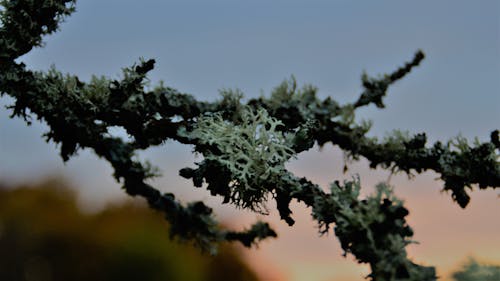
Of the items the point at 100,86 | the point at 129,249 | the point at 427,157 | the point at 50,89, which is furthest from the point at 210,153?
the point at 129,249

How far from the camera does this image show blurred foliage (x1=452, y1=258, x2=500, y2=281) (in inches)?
81.4

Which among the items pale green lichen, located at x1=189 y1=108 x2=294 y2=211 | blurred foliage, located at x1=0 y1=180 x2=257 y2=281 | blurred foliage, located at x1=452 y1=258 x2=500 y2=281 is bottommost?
blurred foliage, located at x1=452 y1=258 x2=500 y2=281

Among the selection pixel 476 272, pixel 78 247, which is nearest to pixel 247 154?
pixel 476 272

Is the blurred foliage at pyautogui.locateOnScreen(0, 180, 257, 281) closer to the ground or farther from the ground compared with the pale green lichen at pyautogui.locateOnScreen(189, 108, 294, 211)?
farther from the ground

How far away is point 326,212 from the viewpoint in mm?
1898

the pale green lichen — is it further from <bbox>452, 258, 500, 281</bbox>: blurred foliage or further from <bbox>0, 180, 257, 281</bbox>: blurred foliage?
<bbox>0, 180, 257, 281</bbox>: blurred foliage

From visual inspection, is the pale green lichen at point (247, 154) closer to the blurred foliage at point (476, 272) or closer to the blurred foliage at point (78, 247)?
the blurred foliage at point (476, 272)

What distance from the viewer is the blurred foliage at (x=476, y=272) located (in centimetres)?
207

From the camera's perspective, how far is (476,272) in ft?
6.93

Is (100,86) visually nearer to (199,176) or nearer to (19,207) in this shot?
(199,176)

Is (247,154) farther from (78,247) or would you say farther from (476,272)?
(78,247)

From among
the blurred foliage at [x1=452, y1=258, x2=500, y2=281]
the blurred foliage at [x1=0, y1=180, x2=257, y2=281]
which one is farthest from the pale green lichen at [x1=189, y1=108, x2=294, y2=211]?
the blurred foliage at [x1=0, y1=180, x2=257, y2=281]

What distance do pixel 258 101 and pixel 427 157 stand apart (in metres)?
1.09

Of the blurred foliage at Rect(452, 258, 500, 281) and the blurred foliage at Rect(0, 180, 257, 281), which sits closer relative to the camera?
the blurred foliage at Rect(452, 258, 500, 281)
